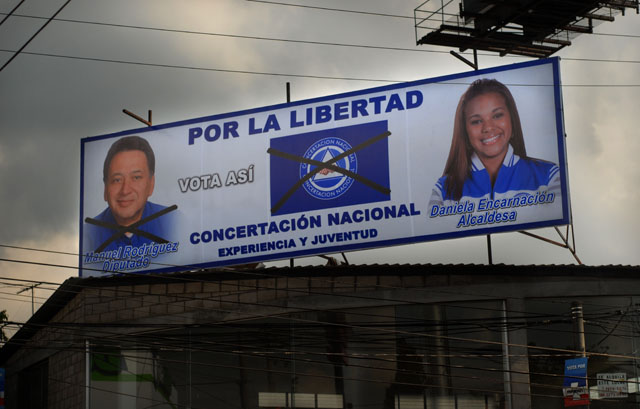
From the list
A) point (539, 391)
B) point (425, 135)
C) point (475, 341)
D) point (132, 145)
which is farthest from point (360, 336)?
point (132, 145)

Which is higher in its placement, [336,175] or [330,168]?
[330,168]

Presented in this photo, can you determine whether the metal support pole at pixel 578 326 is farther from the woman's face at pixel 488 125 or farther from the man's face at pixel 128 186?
the man's face at pixel 128 186

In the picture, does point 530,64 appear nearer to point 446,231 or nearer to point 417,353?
point 446,231

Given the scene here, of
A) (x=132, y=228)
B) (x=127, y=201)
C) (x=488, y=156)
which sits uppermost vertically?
(x=488, y=156)

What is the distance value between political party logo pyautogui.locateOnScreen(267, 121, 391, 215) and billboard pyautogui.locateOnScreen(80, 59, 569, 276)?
31 mm

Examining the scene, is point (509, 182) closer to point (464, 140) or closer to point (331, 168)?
point (464, 140)

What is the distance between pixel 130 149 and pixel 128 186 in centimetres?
109

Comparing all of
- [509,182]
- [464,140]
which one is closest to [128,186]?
[464,140]

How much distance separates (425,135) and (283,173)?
4033 millimetres

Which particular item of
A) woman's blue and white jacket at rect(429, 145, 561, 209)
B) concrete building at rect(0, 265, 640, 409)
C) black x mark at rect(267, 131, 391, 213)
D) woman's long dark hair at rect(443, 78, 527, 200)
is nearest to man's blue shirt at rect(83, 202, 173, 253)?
black x mark at rect(267, 131, 391, 213)

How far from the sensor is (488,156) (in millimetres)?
26172

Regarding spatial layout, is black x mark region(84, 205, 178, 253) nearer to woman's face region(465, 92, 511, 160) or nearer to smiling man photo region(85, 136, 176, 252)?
smiling man photo region(85, 136, 176, 252)

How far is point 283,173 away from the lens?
27922 mm

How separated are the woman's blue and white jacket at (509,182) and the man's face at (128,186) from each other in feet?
28.3
